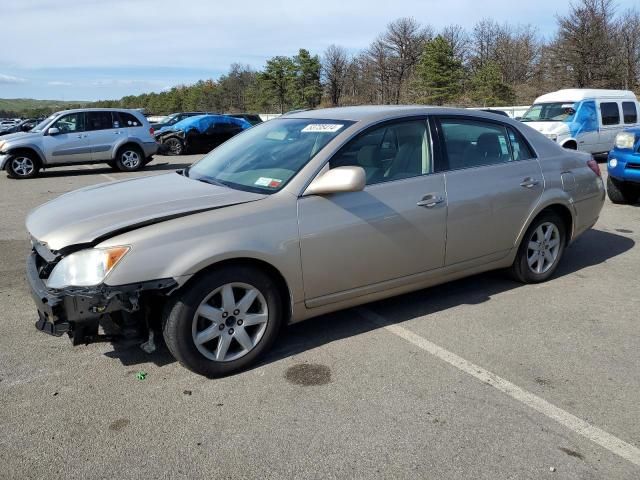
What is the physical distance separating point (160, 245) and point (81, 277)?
1.55 ft

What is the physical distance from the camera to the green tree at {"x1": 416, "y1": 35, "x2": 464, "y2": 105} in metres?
42.6

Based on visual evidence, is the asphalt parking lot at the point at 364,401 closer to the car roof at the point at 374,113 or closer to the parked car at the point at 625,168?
the car roof at the point at 374,113

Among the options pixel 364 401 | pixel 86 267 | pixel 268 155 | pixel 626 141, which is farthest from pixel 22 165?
pixel 364 401

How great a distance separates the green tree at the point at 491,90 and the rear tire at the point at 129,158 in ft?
101

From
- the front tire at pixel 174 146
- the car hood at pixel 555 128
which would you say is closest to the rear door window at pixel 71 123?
the front tire at pixel 174 146

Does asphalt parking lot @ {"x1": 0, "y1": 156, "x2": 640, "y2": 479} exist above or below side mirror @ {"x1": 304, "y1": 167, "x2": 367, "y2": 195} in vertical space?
below

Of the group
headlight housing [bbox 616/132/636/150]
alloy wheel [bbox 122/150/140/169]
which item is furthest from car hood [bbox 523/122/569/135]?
alloy wheel [bbox 122/150/140/169]

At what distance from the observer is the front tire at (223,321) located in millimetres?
3344

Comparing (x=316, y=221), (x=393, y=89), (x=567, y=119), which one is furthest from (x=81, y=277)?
(x=393, y=89)

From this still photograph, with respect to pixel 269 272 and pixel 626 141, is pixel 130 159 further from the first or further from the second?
pixel 269 272

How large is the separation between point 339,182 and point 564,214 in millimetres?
2775

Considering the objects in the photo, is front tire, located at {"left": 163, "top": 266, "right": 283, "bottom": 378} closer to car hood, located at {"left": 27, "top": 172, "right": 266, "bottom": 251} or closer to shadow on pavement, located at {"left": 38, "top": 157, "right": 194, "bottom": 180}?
car hood, located at {"left": 27, "top": 172, "right": 266, "bottom": 251}

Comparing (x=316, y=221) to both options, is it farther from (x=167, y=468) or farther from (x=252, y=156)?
(x=167, y=468)

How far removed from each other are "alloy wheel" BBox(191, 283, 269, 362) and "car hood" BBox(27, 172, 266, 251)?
57 centimetres
